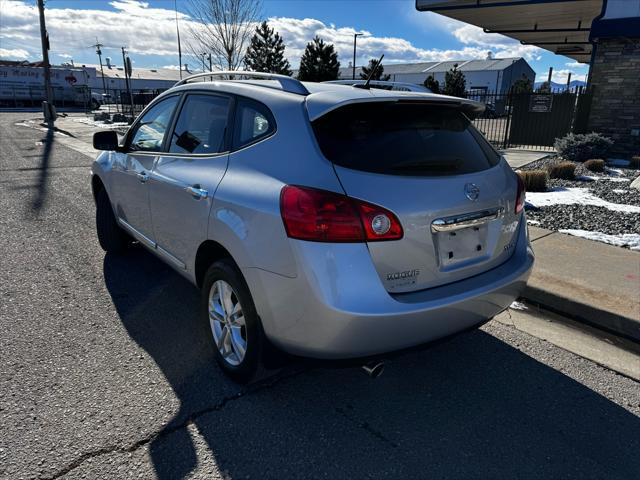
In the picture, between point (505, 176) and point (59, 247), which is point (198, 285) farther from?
point (59, 247)

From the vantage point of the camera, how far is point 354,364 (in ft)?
7.52

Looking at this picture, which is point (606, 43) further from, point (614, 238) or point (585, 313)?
point (585, 313)

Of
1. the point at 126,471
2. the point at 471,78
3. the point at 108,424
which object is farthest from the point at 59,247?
the point at 471,78

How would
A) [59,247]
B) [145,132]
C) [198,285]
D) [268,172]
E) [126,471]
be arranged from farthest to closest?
[59,247]
[145,132]
[198,285]
[268,172]
[126,471]

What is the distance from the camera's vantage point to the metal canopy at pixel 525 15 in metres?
14.2

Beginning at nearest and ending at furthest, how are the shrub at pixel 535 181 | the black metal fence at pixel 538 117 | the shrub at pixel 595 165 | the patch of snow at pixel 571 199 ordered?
the patch of snow at pixel 571 199 < the shrub at pixel 535 181 < the shrub at pixel 595 165 < the black metal fence at pixel 538 117

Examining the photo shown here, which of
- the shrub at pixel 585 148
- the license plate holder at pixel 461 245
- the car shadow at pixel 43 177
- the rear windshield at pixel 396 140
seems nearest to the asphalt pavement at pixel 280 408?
the license plate holder at pixel 461 245

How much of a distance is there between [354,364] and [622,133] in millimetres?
13929

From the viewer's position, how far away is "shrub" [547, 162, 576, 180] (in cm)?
911

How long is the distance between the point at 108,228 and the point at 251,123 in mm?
2862

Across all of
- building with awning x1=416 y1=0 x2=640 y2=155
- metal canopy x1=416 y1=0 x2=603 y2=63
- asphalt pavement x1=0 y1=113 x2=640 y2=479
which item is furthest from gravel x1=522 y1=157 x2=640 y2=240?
metal canopy x1=416 y1=0 x2=603 y2=63

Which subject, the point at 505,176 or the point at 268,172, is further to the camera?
the point at 505,176

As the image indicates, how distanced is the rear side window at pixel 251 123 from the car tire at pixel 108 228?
8.28 feet

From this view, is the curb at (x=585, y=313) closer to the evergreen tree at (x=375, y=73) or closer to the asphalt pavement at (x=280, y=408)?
the asphalt pavement at (x=280, y=408)
